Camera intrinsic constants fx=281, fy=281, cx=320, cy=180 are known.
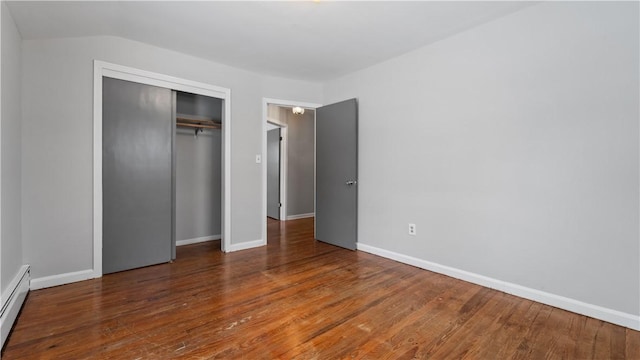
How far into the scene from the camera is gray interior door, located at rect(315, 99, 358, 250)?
12.3ft

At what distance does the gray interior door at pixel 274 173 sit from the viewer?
613cm

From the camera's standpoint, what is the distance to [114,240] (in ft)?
9.40

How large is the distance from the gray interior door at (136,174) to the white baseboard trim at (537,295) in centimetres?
280

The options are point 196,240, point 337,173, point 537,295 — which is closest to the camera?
point 537,295

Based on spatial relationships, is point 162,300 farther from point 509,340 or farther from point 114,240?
point 509,340

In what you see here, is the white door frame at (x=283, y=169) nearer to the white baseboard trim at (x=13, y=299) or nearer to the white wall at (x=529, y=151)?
the white wall at (x=529, y=151)

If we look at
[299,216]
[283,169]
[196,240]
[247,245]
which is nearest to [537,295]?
[247,245]

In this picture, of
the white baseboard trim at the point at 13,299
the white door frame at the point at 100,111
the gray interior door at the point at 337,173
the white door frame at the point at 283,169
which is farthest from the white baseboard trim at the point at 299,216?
the white baseboard trim at the point at 13,299

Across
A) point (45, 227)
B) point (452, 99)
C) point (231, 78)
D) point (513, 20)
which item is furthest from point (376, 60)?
point (45, 227)

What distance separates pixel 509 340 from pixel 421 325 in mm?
521

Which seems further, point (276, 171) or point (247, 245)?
point (276, 171)

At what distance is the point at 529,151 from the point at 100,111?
391cm

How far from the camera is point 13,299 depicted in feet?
6.33

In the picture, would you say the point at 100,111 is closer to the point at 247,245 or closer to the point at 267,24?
the point at 267,24
